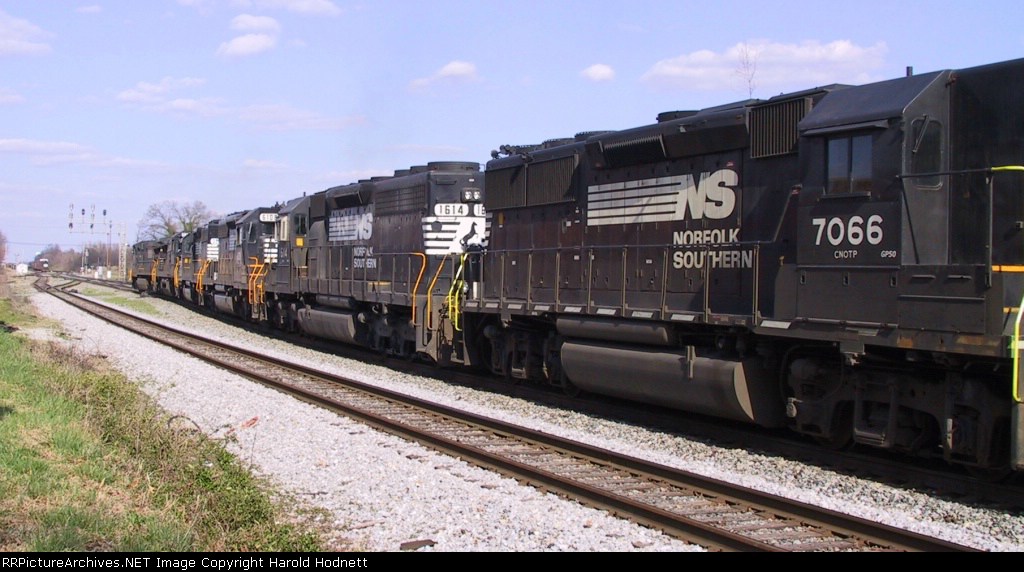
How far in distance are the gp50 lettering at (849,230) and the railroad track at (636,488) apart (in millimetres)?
2635

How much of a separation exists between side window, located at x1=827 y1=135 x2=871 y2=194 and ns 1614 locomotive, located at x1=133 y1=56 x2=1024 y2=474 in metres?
0.02

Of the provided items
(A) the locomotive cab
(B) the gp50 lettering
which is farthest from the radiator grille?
(B) the gp50 lettering

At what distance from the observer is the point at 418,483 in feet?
26.0

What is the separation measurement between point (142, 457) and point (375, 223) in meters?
11.7

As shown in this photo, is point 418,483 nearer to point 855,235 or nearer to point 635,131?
point 855,235

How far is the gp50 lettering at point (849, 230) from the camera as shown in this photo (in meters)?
7.87

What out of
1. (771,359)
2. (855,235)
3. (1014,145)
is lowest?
(771,359)

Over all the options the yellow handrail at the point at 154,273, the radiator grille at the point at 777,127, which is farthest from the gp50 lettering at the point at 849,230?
the yellow handrail at the point at 154,273

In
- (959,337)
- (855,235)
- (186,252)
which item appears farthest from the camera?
(186,252)

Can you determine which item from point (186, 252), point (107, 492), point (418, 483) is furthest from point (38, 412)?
point (186, 252)

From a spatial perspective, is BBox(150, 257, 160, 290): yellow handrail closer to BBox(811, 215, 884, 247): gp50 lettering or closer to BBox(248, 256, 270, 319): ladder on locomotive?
BBox(248, 256, 270, 319): ladder on locomotive

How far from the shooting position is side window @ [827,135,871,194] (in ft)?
26.2

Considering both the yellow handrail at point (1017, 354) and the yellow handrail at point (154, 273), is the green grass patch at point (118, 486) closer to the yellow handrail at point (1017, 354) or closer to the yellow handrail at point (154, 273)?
the yellow handrail at point (1017, 354)

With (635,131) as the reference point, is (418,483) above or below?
below
